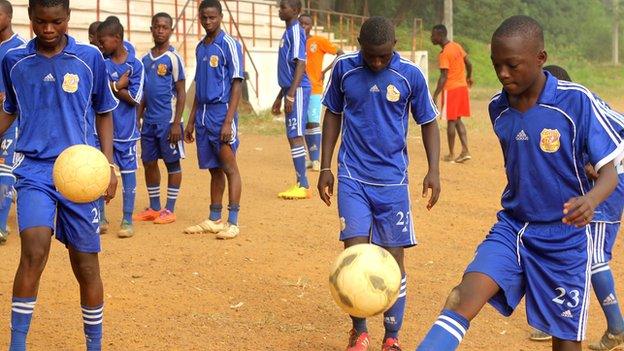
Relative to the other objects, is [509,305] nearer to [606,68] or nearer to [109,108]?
[109,108]

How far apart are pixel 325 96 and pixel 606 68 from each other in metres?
42.1

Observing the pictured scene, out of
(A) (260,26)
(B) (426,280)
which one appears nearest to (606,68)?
(A) (260,26)

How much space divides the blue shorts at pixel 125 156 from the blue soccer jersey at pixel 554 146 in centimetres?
526

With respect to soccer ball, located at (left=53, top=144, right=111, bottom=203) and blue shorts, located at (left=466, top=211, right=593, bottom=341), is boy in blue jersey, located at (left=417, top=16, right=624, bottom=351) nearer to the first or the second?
blue shorts, located at (left=466, top=211, right=593, bottom=341)

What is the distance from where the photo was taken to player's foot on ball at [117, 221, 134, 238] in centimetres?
899

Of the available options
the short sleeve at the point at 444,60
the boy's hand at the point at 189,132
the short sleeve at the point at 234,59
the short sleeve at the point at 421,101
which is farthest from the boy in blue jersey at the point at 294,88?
the short sleeve at the point at 421,101

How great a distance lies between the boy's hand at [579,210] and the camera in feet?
13.9

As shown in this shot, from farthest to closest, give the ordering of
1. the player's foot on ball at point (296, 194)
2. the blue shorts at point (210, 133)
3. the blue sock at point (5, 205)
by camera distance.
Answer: the player's foot on ball at point (296, 194), the blue shorts at point (210, 133), the blue sock at point (5, 205)

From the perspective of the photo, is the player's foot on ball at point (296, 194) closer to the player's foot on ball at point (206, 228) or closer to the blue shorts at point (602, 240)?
the player's foot on ball at point (206, 228)

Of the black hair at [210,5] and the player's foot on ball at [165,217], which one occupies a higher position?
the black hair at [210,5]

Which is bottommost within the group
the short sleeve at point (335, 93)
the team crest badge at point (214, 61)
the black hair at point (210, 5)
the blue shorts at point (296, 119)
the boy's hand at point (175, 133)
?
the blue shorts at point (296, 119)

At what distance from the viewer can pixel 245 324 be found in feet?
21.0

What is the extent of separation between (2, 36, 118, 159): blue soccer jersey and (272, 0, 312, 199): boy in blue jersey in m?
5.93

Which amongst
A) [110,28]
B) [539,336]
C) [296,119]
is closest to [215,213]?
[110,28]
